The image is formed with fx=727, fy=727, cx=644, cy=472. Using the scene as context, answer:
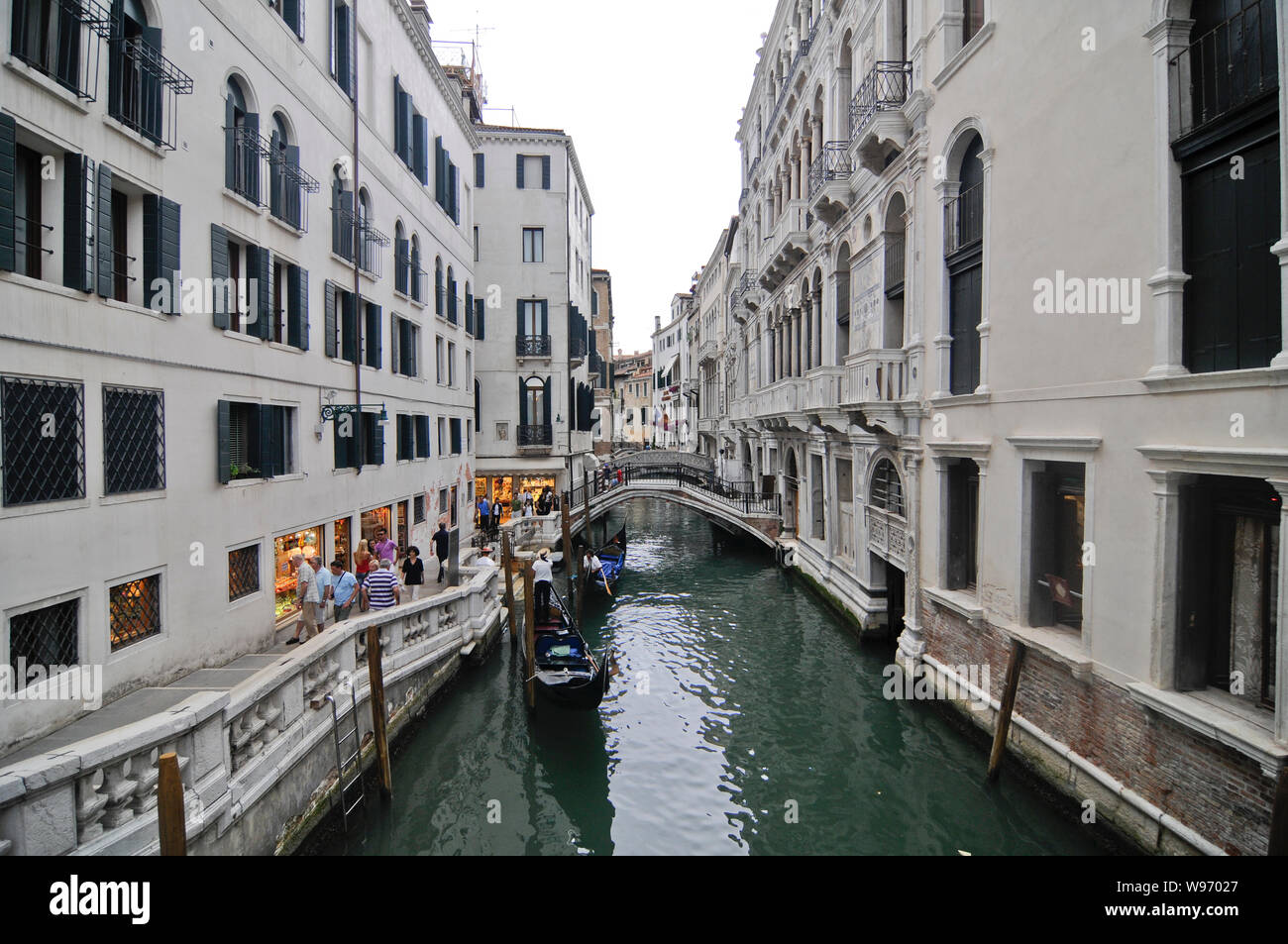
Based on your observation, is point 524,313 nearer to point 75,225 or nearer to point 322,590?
point 322,590

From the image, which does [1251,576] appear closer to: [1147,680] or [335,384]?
[1147,680]

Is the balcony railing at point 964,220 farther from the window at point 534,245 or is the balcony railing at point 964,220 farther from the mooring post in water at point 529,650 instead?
the window at point 534,245

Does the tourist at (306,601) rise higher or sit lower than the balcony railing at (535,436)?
lower

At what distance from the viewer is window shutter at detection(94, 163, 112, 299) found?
613cm

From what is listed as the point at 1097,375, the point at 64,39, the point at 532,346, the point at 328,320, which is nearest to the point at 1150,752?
the point at 1097,375

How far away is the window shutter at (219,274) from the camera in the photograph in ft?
26.0

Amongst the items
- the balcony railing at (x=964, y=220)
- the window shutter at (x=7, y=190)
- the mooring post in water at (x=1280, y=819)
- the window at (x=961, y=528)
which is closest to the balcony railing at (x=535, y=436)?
the window at (x=961, y=528)

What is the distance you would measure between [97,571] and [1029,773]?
8.74 metres

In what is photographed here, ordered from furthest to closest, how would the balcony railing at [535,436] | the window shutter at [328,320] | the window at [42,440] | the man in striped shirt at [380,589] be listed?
1. the balcony railing at [535,436]
2. the window shutter at [328,320]
3. the man in striped shirt at [380,589]
4. the window at [42,440]

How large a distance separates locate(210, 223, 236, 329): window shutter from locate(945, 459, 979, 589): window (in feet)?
29.8

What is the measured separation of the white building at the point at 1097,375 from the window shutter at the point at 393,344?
337 inches

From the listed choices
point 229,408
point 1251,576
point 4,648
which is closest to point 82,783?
point 4,648

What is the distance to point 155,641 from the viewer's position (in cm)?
680

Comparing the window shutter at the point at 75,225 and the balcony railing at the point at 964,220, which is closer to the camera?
the window shutter at the point at 75,225
